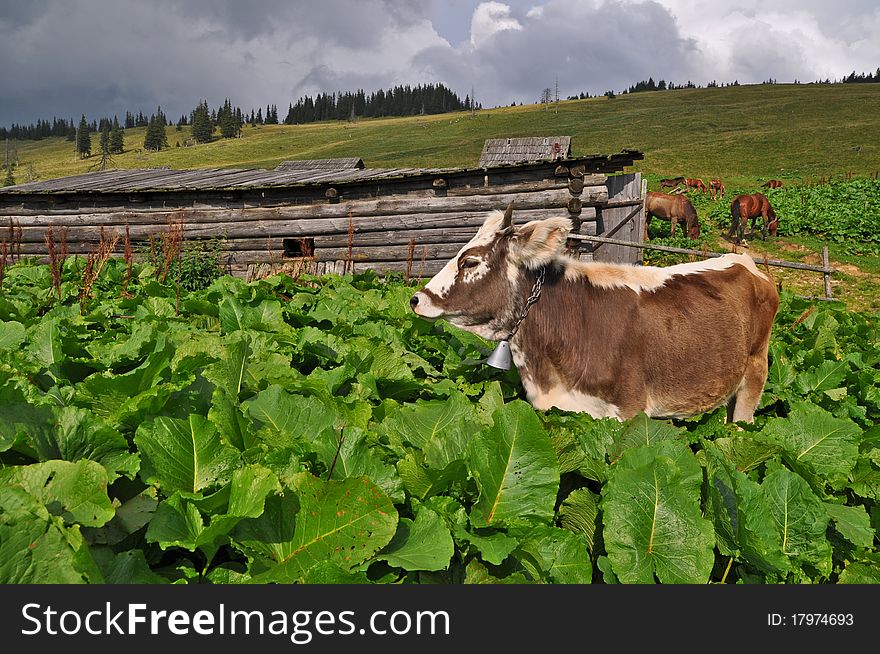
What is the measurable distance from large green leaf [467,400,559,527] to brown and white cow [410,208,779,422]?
2008mm

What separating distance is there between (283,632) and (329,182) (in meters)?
13.4

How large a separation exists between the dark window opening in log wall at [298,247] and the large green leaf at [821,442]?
42.4 feet

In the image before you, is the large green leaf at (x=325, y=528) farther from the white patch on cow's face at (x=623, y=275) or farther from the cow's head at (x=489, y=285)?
the white patch on cow's face at (x=623, y=275)

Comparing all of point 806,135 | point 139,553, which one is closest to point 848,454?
point 139,553

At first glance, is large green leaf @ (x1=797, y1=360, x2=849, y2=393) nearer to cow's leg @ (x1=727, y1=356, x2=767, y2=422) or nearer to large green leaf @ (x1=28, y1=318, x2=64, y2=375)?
cow's leg @ (x1=727, y1=356, x2=767, y2=422)

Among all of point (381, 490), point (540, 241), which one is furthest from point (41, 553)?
point (540, 241)

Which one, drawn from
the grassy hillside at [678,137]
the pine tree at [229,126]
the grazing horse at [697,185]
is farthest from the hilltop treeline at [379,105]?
the grazing horse at [697,185]

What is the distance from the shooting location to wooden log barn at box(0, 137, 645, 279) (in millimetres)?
12828

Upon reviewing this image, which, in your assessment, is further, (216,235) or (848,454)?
(216,235)

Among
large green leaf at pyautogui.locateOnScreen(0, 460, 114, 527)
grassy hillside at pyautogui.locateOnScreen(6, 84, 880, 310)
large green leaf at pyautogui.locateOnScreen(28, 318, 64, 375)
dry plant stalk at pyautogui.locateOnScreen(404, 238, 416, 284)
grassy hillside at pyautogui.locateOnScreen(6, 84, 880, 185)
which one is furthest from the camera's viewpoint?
grassy hillside at pyautogui.locateOnScreen(6, 84, 880, 185)

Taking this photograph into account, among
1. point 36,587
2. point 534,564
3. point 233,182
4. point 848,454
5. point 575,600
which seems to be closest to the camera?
point 36,587

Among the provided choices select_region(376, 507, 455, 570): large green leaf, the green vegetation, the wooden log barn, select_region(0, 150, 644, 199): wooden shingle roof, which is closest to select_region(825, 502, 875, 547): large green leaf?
the green vegetation

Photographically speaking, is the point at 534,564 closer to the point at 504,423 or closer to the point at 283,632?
the point at 504,423

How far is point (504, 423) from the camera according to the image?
1.72 meters
